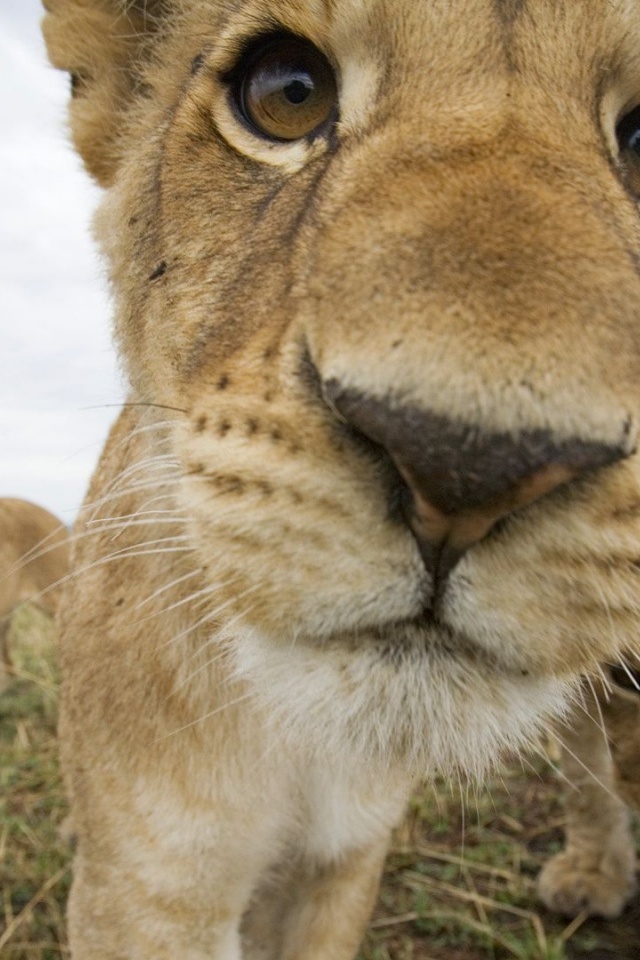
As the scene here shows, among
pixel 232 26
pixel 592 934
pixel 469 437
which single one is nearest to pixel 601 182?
pixel 469 437

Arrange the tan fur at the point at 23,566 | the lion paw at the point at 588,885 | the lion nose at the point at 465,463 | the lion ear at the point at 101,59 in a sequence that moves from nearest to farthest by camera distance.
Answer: the lion nose at the point at 465,463
the lion ear at the point at 101,59
the lion paw at the point at 588,885
the tan fur at the point at 23,566

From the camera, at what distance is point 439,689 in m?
0.98

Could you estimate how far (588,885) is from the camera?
8.96 ft

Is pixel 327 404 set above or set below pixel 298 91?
below

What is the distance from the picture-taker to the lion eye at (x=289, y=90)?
136 cm

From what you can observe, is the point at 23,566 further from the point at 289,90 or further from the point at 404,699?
the point at 404,699

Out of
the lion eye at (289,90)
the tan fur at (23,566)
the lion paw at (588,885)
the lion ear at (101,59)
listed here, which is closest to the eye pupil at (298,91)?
the lion eye at (289,90)

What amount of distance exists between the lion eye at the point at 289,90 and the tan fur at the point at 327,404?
0.03 m

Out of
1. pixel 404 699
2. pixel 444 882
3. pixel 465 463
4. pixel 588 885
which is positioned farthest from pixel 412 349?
pixel 444 882

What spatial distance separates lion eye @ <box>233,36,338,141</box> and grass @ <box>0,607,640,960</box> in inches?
58.4

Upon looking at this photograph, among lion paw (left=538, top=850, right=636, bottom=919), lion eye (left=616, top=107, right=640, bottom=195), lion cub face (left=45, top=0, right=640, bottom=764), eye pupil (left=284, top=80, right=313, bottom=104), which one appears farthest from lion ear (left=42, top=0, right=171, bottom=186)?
lion paw (left=538, top=850, right=636, bottom=919)

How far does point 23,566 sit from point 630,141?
17.4ft

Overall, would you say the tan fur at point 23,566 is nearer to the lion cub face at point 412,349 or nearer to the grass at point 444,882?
the grass at point 444,882

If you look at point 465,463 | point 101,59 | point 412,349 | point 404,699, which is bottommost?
point 404,699
